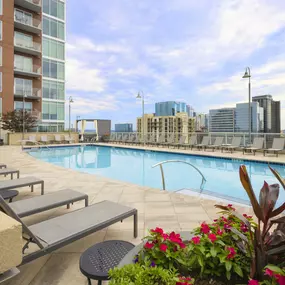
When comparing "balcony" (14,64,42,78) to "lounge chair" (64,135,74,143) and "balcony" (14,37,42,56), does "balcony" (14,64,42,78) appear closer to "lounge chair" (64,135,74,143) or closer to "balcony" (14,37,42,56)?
"balcony" (14,37,42,56)

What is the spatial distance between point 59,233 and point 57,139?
60.2ft

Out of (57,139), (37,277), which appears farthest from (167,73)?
(37,277)

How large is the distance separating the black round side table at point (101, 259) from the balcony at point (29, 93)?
2274 cm

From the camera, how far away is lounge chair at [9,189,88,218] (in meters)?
2.65

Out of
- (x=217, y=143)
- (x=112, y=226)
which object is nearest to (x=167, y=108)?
(x=217, y=143)

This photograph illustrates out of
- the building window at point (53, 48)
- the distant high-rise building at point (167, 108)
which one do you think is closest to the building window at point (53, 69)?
the building window at point (53, 48)

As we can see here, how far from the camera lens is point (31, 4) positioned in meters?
21.8

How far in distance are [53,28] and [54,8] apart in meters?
2.07

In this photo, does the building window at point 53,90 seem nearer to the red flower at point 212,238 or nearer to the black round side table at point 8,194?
the black round side table at point 8,194

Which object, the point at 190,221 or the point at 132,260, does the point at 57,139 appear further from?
the point at 132,260

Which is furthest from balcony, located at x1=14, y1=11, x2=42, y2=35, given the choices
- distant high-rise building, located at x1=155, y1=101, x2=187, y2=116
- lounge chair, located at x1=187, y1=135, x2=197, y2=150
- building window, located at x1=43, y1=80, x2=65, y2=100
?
distant high-rise building, located at x1=155, y1=101, x2=187, y2=116

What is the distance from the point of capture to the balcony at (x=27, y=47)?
70.2 feet

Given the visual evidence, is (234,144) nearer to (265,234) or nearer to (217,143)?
(217,143)

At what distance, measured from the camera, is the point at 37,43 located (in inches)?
892
